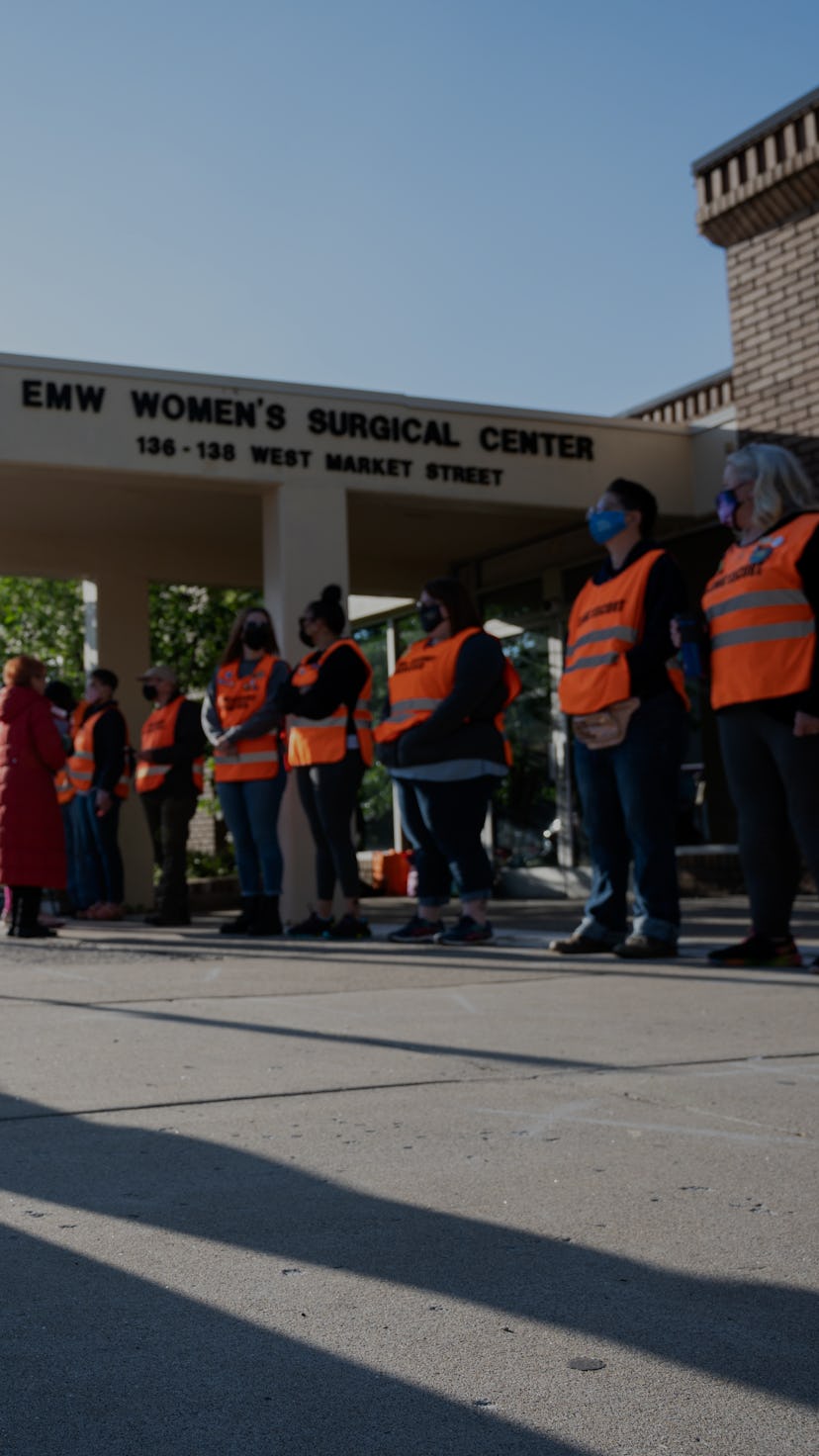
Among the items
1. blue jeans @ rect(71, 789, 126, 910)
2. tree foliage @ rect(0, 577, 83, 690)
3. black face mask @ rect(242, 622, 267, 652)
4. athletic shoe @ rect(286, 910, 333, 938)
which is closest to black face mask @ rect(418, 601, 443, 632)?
black face mask @ rect(242, 622, 267, 652)

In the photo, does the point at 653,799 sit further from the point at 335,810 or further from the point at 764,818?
the point at 335,810

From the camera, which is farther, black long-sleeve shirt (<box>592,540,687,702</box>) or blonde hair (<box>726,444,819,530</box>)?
black long-sleeve shirt (<box>592,540,687,702</box>)

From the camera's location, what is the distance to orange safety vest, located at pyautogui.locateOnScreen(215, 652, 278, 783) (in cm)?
927

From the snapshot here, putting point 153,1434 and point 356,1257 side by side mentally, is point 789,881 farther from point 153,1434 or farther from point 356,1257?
point 153,1434

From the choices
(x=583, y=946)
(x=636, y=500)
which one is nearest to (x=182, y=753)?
(x=583, y=946)

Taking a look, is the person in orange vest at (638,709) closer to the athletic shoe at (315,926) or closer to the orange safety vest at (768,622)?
the orange safety vest at (768,622)

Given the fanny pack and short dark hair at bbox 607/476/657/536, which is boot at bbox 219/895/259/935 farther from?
short dark hair at bbox 607/476/657/536

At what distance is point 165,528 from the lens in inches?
541

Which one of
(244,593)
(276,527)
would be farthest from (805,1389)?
(244,593)

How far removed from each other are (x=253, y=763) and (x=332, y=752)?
2.55 feet

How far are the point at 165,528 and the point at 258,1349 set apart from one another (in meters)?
12.1

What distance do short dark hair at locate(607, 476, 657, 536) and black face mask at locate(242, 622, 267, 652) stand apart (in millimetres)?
2888

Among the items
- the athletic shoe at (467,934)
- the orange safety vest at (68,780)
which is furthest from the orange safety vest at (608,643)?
→ the orange safety vest at (68,780)

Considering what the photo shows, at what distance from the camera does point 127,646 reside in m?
14.8
